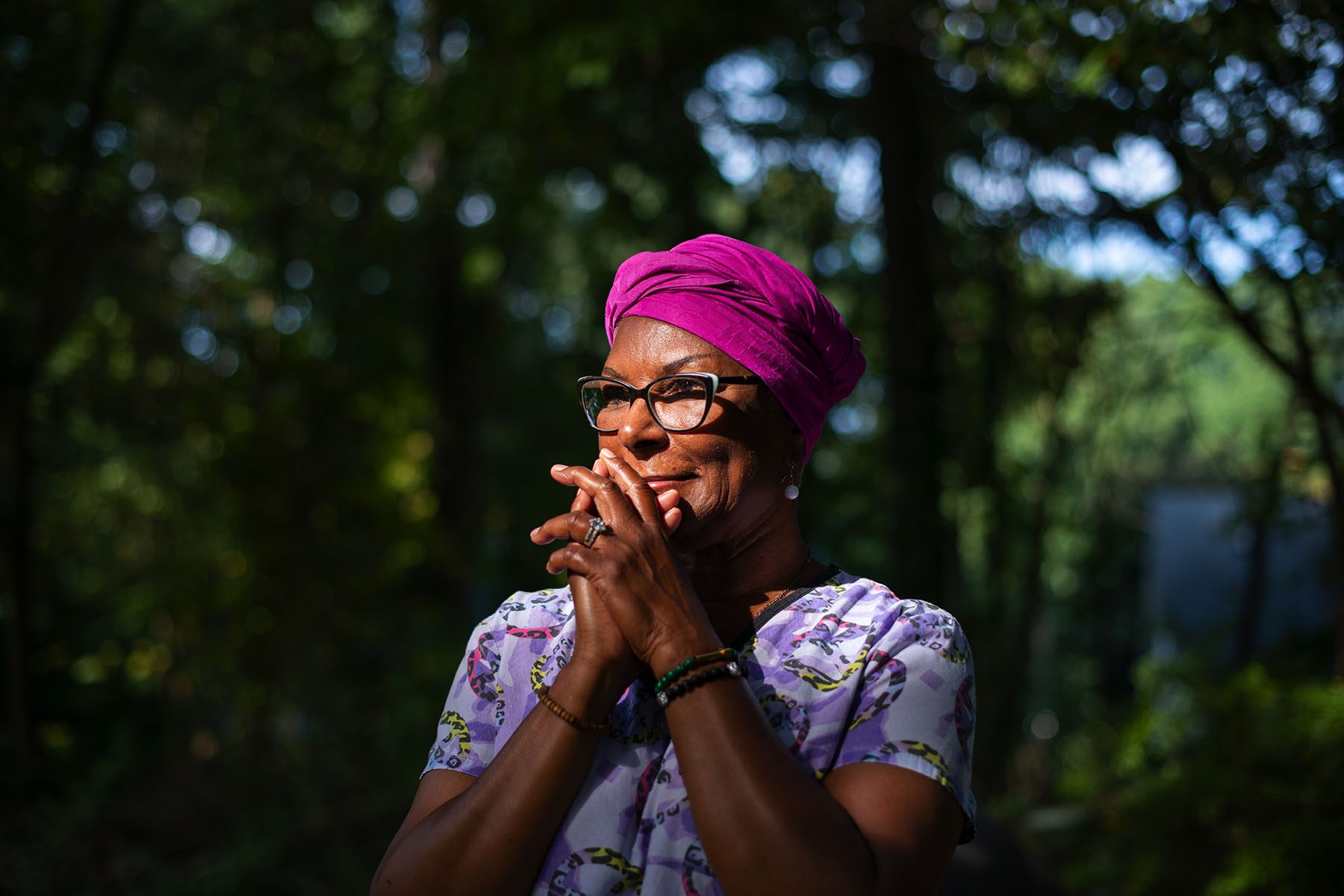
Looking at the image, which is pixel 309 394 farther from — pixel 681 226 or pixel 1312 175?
pixel 1312 175

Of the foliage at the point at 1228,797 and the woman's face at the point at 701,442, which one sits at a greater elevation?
the woman's face at the point at 701,442

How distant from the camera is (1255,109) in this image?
166 inches

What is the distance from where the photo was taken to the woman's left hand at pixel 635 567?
5.21 ft

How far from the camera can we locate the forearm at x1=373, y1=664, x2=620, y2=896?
1.59 meters

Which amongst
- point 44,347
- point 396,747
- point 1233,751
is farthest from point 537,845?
point 396,747

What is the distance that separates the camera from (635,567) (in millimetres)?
1629

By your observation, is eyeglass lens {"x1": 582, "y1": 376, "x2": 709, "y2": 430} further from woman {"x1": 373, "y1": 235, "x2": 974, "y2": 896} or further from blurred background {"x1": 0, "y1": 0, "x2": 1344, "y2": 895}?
blurred background {"x1": 0, "y1": 0, "x2": 1344, "y2": 895}

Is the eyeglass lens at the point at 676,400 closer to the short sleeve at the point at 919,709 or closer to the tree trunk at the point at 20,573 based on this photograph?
the short sleeve at the point at 919,709

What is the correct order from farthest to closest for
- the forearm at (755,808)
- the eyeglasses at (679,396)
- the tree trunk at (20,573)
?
the tree trunk at (20,573), the eyeglasses at (679,396), the forearm at (755,808)

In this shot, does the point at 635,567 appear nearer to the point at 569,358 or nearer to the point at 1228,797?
the point at 1228,797

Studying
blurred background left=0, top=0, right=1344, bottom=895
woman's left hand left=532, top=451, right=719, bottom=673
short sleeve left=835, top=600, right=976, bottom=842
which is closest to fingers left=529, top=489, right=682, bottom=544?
woman's left hand left=532, top=451, right=719, bottom=673

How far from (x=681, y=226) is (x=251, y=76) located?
4.61m

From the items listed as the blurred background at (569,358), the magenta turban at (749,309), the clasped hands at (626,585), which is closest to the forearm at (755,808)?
the clasped hands at (626,585)

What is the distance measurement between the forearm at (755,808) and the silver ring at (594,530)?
0.92ft
